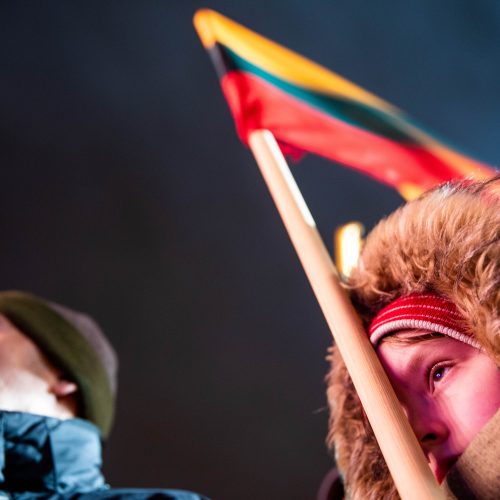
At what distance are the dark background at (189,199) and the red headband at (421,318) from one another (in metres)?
1.06

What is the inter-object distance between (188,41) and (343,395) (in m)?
1.66

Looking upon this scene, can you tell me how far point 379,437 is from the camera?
0.55m

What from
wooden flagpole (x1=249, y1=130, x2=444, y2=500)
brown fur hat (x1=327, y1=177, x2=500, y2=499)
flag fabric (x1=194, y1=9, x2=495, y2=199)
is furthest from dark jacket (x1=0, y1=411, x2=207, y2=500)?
flag fabric (x1=194, y1=9, x2=495, y2=199)

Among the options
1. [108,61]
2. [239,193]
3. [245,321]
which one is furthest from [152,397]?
[108,61]

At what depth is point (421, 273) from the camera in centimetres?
69

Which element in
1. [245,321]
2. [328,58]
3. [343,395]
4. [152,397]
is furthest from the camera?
[328,58]

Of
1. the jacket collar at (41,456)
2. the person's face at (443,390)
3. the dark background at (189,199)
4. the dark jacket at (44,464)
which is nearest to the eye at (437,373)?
the person's face at (443,390)

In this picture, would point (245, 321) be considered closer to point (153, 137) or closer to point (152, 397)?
point (152, 397)

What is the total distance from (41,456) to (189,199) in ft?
3.98

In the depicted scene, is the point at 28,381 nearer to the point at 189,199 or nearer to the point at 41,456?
the point at 41,456

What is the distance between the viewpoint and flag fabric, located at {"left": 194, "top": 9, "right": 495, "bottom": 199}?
1.08 m

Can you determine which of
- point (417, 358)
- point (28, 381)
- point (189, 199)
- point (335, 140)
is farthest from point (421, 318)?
point (189, 199)

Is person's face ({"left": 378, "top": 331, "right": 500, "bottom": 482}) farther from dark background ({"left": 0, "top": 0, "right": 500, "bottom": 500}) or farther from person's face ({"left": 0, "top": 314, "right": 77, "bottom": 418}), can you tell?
dark background ({"left": 0, "top": 0, "right": 500, "bottom": 500})

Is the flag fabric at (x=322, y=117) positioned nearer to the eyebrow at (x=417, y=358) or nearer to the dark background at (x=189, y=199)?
the eyebrow at (x=417, y=358)
